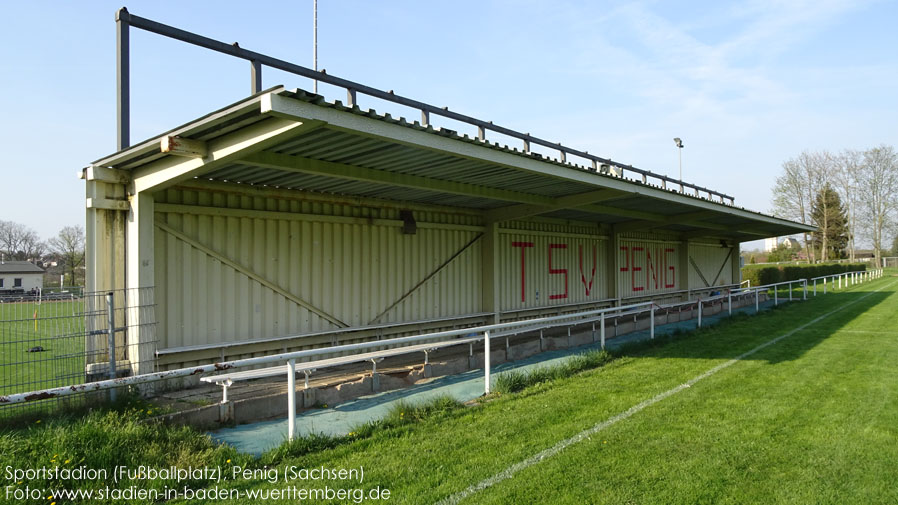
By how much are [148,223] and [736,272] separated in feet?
91.0

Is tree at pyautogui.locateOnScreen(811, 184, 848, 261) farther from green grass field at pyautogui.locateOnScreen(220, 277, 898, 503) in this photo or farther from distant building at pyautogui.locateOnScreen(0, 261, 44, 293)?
distant building at pyautogui.locateOnScreen(0, 261, 44, 293)

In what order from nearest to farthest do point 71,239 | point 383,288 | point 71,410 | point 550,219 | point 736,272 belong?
point 71,410 → point 383,288 → point 550,219 → point 736,272 → point 71,239

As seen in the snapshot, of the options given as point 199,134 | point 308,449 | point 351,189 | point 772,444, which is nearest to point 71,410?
point 308,449

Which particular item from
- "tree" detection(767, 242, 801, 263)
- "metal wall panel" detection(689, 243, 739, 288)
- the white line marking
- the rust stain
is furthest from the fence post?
"tree" detection(767, 242, 801, 263)

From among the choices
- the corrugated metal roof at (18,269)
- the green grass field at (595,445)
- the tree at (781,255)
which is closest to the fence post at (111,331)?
the green grass field at (595,445)

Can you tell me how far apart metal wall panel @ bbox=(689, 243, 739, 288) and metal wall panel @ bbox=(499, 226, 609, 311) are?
772 cm

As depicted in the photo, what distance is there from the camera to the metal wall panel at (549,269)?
13969 mm

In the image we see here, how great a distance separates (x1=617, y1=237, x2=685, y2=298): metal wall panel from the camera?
18844mm

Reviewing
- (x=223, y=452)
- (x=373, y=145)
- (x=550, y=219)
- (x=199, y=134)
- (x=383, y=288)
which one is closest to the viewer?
(x=223, y=452)

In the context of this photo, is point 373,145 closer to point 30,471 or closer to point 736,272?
point 30,471

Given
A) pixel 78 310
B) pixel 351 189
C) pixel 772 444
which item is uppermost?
pixel 351 189

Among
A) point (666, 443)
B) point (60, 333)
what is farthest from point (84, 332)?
point (666, 443)

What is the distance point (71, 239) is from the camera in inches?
2226

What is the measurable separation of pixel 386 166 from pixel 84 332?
4.50 metres
